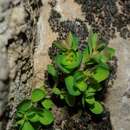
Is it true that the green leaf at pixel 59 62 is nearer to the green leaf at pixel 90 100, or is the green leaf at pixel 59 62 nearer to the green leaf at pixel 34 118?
the green leaf at pixel 90 100

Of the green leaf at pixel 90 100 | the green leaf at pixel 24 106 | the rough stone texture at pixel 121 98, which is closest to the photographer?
the green leaf at pixel 24 106

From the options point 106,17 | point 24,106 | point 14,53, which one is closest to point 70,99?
point 24,106

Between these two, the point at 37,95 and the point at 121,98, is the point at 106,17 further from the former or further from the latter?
the point at 37,95

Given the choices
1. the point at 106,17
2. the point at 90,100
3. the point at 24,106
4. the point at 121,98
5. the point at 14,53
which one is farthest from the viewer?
the point at 106,17

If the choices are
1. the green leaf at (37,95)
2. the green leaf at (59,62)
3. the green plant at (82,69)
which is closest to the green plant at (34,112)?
the green leaf at (37,95)

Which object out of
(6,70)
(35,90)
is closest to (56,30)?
(35,90)

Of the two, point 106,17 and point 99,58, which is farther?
point 106,17
